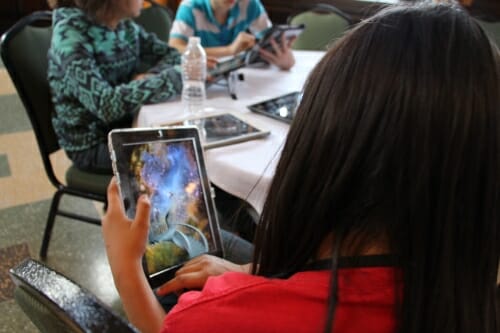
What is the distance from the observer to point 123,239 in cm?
70

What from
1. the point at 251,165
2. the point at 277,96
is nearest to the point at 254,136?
the point at 251,165

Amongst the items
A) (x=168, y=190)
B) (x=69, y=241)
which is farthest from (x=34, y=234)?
(x=168, y=190)

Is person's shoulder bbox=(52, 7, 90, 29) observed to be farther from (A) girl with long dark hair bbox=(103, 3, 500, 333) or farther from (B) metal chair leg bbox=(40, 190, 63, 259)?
(A) girl with long dark hair bbox=(103, 3, 500, 333)

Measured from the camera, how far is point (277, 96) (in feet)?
4.85

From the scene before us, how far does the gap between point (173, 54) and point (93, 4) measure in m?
0.41

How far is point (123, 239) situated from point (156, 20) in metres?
1.65

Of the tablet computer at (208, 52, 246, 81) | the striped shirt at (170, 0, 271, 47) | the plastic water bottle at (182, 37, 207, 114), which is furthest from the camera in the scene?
the striped shirt at (170, 0, 271, 47)

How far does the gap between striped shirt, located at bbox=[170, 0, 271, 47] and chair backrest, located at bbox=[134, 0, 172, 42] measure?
0.19 feet

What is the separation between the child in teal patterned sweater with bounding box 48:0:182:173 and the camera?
1286 millimetres

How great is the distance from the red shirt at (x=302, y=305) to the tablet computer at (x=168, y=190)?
269 millimetres

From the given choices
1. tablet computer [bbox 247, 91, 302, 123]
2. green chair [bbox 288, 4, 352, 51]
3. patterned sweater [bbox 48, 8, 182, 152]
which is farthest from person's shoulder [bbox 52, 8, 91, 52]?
green chair [bbox 288, 4, 352, 51]

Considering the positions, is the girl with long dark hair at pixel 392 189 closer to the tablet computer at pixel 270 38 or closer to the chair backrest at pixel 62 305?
the chair backrest at pixel 62 305

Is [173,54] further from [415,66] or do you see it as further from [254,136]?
[415,66]

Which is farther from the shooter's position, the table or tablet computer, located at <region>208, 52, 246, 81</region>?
tablet computer, located at <region>208, 52, 246, 81</region>
